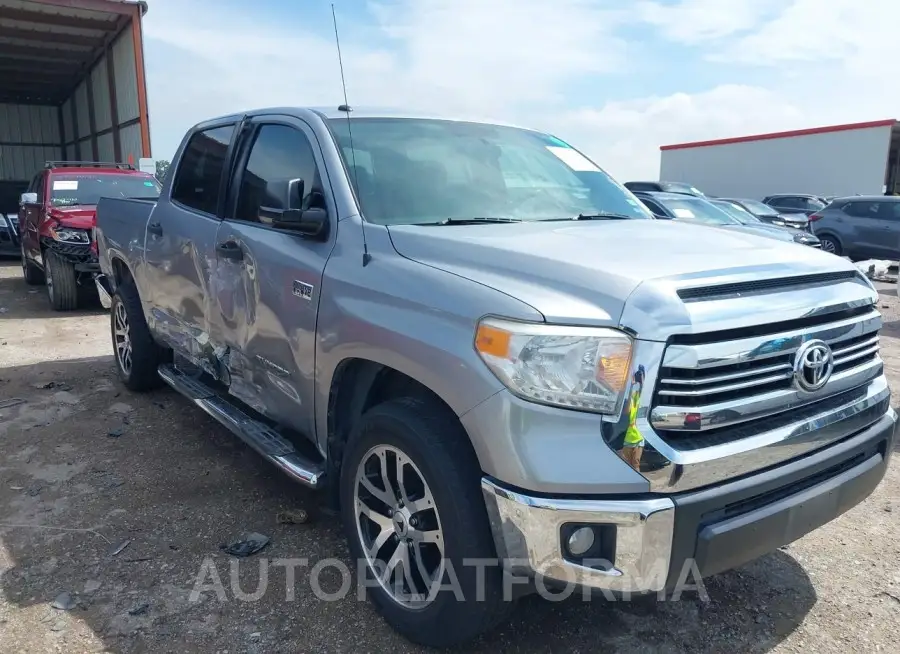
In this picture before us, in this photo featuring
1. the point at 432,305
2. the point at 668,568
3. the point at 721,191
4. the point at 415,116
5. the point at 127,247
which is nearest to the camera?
the point at 668,568

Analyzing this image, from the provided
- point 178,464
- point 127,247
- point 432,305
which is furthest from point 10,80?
point 432,305

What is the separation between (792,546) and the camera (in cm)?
331

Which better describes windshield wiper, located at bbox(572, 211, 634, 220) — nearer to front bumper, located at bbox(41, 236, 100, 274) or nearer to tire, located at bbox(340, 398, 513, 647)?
tire, located at bbox(340, 398, 513, 647)

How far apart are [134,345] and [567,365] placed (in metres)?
4.12

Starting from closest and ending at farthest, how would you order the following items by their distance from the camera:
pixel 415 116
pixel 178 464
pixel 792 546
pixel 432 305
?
pixel 432 305
pixel 792 546
pixel 415 116
pixel 178 464

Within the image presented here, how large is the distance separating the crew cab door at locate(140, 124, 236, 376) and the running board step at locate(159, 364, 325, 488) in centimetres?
18

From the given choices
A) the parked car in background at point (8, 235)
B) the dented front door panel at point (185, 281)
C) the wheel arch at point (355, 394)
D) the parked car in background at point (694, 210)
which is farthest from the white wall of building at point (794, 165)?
the wheel arch at point (355, 394)

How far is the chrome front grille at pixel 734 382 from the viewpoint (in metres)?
2.06

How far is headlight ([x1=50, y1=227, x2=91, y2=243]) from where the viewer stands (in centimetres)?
912

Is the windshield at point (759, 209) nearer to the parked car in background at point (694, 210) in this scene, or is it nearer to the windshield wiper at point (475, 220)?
the parked car in background at point (694, 210)

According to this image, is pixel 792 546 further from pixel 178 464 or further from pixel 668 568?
pixel 178 464

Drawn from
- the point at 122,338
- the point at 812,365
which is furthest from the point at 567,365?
the point at 122,338

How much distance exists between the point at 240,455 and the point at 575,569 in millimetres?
2812

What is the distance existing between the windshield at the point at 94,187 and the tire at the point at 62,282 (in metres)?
0.95
